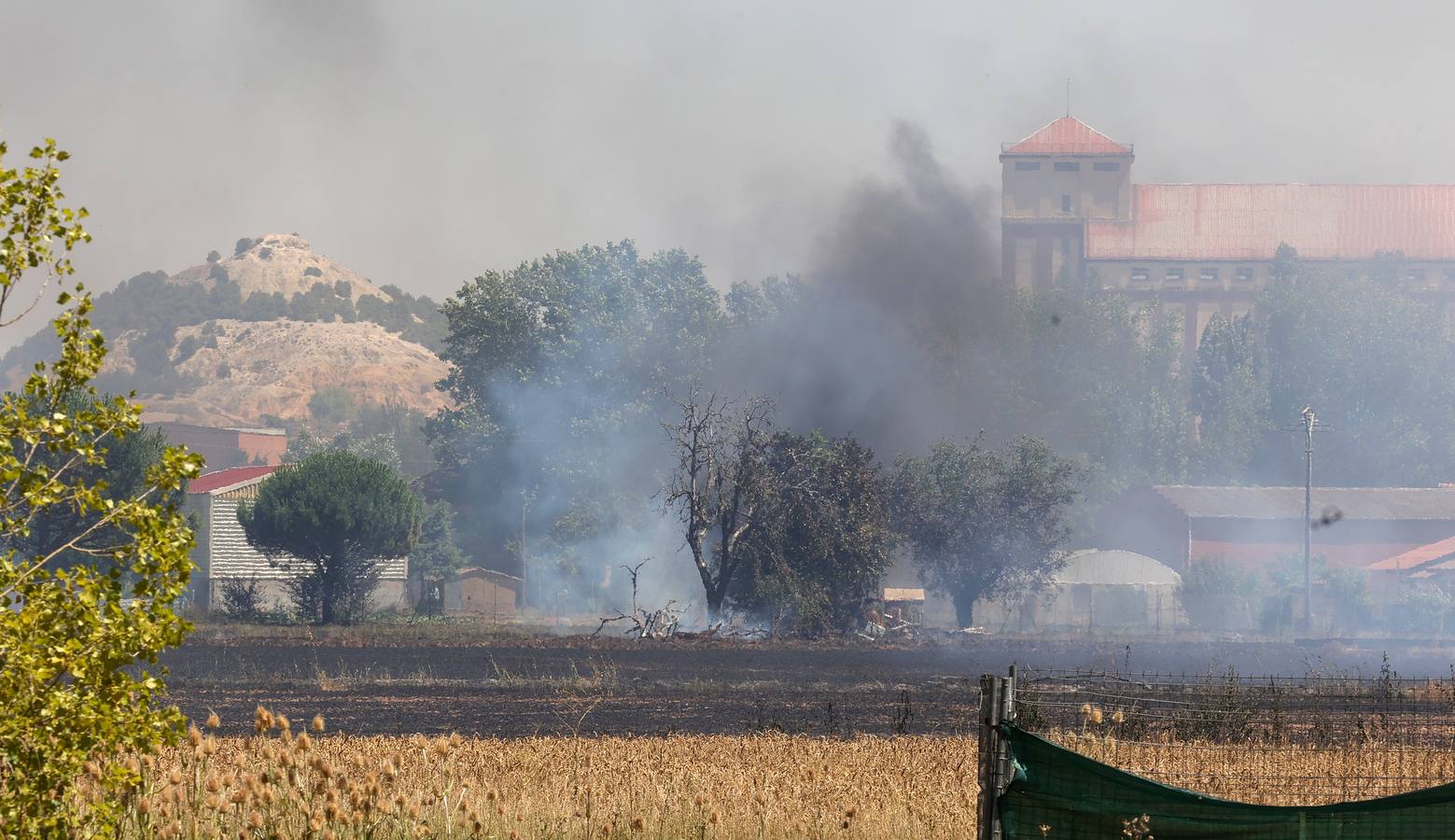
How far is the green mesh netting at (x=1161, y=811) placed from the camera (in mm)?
8750

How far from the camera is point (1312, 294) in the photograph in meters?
127

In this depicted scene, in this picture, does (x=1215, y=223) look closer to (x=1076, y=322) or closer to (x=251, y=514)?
(x=1076, y=322)

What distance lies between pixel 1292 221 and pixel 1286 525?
73.1 m

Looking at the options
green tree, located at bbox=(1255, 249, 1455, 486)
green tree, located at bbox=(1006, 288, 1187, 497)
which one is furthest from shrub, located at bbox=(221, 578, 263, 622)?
green tree, located at bbox=(1255, 249, 1455, 486)

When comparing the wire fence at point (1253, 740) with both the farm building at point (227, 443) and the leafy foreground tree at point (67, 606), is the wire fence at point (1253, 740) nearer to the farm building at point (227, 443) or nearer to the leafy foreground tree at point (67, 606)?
the leafy foreground tree at point (67, 606)

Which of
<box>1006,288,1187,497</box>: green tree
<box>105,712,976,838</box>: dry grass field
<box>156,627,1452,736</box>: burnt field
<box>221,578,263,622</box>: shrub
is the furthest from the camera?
<box>1006,288,1187,497</box>: green tree

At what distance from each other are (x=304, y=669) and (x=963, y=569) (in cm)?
4008

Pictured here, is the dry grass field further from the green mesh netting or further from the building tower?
the building tower

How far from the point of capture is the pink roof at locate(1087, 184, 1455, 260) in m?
154

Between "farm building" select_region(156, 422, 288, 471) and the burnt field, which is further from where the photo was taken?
Answer: "farm building" select_region(156, 422, 288, 471)

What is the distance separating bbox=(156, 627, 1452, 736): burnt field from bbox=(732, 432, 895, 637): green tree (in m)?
4.63

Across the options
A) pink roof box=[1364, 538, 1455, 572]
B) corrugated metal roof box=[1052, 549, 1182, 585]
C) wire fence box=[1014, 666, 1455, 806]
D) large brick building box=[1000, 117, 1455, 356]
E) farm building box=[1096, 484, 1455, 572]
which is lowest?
wire fence box=[1014, 666, 1455, 806]

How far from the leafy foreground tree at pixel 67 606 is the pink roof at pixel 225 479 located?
286 feet

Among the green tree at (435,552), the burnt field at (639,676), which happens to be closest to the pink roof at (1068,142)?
the green tree at (435,552)
